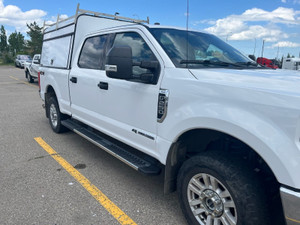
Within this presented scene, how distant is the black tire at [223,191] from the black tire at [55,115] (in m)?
3.54

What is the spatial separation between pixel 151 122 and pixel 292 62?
28.4 m

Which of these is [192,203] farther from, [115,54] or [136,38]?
[136,38]

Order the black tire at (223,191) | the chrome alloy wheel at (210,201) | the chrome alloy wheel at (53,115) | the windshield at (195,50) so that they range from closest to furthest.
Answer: the black tire at (223,191)
the chrome alloy wheel at (210,201)
the windshield at (195,50)
the chrome alloy wheel at (53,115)

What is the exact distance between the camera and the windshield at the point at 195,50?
8.80 feet

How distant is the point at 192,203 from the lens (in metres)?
2.38

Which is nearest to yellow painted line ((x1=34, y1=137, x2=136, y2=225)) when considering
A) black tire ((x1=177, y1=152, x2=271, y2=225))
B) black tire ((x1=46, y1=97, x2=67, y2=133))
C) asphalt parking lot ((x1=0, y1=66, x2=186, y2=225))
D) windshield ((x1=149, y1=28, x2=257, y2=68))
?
asphalt parking lot ((x1=0, y1=66, x2=186, y2=225))

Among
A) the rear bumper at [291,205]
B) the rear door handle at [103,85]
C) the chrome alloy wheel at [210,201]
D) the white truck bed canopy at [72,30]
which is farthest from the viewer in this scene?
the white truck bed canopy at [72,30]

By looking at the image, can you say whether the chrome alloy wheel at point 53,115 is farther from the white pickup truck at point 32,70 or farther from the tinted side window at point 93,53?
the white pickup truck at point 32,70

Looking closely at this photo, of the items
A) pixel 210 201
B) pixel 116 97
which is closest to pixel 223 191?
pixel 210 201

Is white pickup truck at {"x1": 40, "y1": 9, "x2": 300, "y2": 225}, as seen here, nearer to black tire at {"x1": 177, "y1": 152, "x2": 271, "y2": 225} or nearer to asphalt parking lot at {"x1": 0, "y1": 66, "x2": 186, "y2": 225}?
black tire at {"x1": 177, "y1": 152, "x2": 271, "y2": 225}

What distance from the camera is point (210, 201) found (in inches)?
89.9

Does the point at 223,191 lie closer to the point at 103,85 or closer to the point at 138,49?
the point at 138,49

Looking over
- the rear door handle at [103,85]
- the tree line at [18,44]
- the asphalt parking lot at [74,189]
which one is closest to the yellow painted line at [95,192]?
the asphalt parking lot at [74,189]

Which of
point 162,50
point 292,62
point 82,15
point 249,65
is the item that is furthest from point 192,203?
point 292,62
